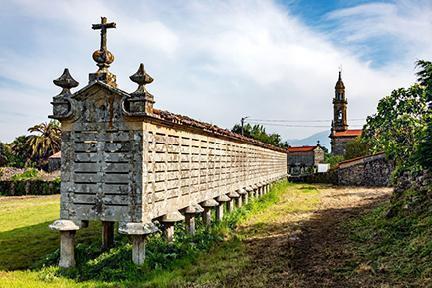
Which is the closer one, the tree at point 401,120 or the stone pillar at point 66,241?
the stone pillar at point 66,241

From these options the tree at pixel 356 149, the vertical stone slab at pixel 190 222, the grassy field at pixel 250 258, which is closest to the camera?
the grassy field at pixel 250 258

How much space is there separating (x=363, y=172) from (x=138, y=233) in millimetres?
29486

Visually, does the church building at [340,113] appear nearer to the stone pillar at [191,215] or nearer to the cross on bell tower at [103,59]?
the stone pillar at [191,215]

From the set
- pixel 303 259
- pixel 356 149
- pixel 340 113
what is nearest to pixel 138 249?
pixel 303 259

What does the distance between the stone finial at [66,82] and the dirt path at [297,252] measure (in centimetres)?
469

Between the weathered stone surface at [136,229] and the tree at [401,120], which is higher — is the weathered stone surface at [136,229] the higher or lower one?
the lower one

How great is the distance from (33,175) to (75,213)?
2883 cm

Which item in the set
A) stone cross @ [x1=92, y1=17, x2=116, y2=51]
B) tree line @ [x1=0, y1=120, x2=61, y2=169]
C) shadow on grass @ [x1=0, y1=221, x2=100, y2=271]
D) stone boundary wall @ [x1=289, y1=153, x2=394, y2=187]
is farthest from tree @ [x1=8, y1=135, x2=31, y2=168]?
stone cross @ [x1=92, y1=17, x2=116, y2=51]

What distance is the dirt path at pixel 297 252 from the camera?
22.2 feet

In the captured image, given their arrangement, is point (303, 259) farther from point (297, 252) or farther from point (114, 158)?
point (114, 158)

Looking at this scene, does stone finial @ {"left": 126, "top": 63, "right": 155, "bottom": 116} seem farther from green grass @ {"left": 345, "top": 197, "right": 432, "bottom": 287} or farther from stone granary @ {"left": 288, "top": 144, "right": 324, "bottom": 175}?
stone granary @ {"left": 288, "top": 144, "right": 324, "bottom": 175}

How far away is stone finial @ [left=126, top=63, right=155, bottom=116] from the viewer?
7078 mm

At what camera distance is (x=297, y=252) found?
8.85m

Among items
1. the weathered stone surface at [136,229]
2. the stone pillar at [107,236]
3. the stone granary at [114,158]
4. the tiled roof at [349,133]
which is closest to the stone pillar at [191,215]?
the stone granary at [114,158]
